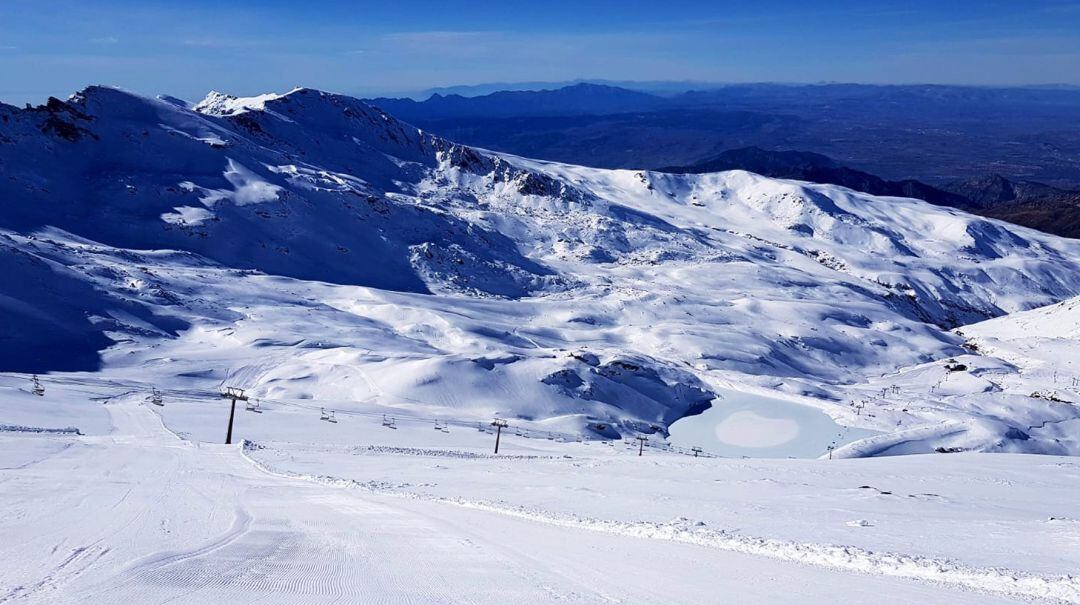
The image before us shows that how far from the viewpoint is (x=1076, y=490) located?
758 inches

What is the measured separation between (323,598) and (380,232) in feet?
286

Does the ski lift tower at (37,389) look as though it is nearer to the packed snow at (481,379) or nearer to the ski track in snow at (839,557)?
Answer: the packed snow at (481,379)

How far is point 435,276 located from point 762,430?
50.3 meters

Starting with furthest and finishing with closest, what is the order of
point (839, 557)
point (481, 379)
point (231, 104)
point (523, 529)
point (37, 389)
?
point (231, 104) → point (481, 379) → point (37, 389) → point (523, 529) → point (839, 557)

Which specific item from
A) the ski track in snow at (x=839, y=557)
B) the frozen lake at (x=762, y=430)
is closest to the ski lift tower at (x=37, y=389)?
the ski track in snow at (x=839, y=557)

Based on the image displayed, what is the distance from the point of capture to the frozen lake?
4525 cm

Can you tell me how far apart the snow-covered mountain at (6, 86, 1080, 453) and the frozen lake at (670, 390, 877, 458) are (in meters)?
2.01

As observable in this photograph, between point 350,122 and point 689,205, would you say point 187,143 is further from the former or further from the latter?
point 689,205

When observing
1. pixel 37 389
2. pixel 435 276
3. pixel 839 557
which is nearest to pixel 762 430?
pixel 839 557

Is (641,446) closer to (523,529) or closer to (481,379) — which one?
(481,379)

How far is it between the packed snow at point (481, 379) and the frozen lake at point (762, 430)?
0.33 metres

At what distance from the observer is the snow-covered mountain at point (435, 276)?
52.5m

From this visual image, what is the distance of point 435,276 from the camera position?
8975 centimetres

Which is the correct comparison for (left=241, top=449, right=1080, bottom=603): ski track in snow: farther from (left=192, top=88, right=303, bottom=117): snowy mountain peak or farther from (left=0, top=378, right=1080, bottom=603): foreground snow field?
(left=192, top=88, right=303, bottom=117): snowy mountain peak
